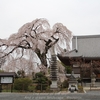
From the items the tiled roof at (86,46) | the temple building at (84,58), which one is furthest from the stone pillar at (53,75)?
the tiled roof at (86,46)

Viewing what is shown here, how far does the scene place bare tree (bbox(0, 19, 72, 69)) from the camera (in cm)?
2284

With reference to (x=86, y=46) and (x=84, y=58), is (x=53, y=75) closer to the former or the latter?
(x=84, y=58)

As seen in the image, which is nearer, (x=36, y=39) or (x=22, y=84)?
(x=22, y=84)

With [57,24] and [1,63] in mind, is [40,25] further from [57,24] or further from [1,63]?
[1,63]

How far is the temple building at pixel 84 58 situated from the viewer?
74.6 ft

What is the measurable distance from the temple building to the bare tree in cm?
214

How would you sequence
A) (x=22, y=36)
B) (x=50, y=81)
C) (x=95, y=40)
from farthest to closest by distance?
1. (x=95, y=40)
2. (x=22, y=36)
3. (x=50, y=81)

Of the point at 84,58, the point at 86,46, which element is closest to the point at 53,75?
the point at 84,58

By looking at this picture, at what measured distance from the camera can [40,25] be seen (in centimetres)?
2388

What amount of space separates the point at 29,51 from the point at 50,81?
18.7 ft

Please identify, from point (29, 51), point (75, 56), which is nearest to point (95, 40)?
point (75, 56)

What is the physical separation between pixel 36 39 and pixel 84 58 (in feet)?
19.6

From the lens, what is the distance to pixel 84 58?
2347 centimetres

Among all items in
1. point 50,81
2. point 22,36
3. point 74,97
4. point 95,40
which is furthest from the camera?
point 95,40
